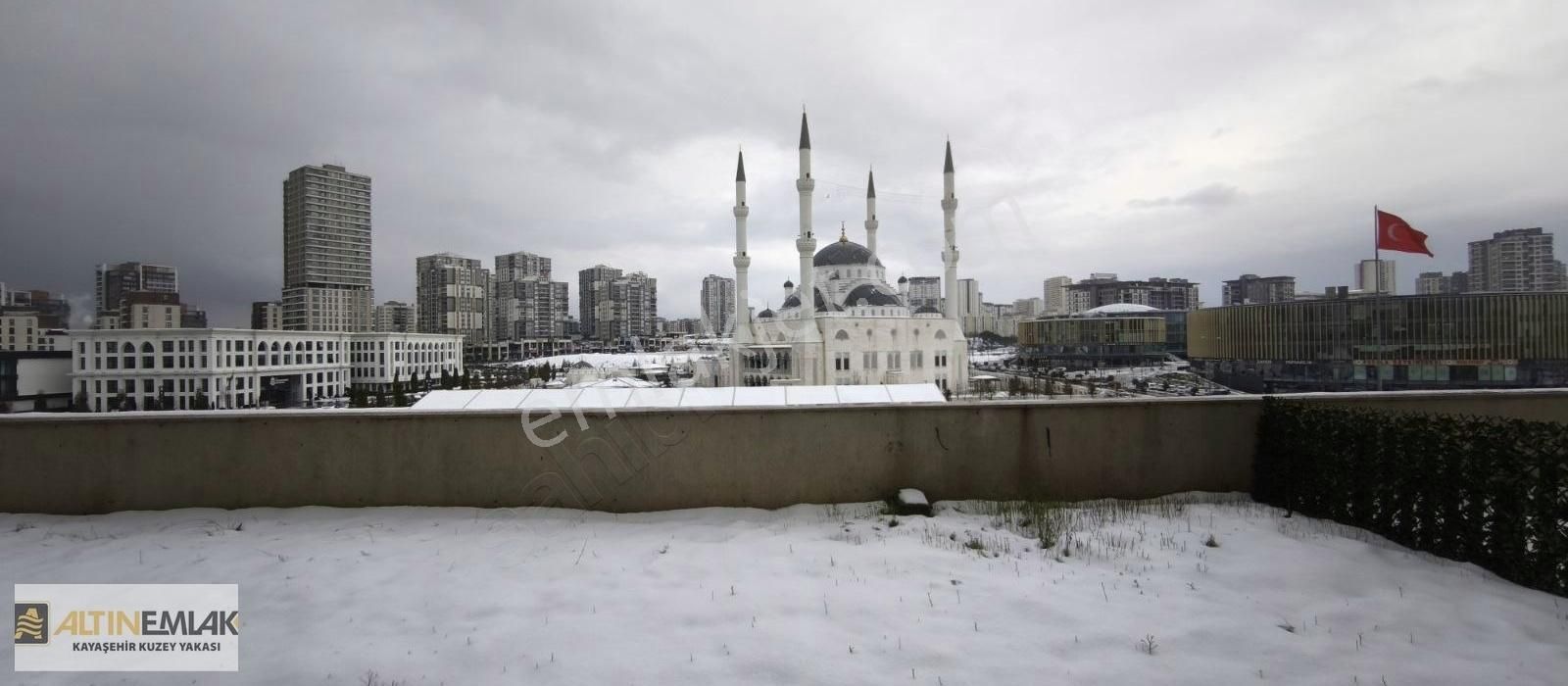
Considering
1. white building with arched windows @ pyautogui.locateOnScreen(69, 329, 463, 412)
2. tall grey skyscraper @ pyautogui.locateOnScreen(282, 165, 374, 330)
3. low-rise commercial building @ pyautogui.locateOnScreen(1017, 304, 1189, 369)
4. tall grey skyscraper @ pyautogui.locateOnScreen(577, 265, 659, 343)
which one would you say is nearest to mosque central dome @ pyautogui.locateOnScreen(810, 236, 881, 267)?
low-rise commercial building @ pyautogui.locateOnScreen(1017, 304, 1189, 369)

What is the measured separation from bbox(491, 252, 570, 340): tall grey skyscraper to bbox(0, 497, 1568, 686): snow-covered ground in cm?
12803

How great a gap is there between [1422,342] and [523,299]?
5002 inches

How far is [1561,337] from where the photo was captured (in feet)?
142

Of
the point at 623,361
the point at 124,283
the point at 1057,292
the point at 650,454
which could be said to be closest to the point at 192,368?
the point at 124,283

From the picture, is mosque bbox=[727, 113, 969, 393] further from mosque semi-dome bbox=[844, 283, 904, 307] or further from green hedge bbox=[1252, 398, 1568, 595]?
green hedge bbox=[1252, 398, 1568, 595]

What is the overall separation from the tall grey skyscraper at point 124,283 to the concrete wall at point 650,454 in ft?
222

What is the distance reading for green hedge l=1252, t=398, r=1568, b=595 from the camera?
3.70 m

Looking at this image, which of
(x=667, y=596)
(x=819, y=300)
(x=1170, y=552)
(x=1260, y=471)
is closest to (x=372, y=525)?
(x=667, y=596)

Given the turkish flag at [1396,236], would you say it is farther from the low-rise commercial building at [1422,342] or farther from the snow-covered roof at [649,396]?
the low-rise commercial building at [1422,342]

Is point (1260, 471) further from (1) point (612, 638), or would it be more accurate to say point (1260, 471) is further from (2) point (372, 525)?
(2) point (372, 525)

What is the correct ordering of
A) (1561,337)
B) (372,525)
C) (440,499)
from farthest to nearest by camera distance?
(1561,337)
(440,499)
(372,525)

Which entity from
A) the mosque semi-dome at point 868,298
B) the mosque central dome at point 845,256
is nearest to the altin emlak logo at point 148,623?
the mosque semi-dome at point 868,298

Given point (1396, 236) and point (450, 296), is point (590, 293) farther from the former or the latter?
point (1396, 236)

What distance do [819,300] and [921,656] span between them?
58.5m
